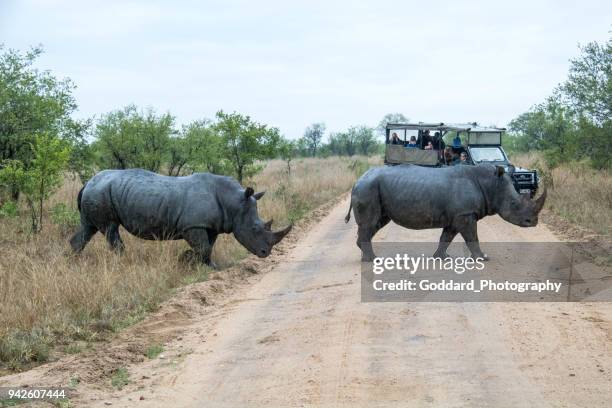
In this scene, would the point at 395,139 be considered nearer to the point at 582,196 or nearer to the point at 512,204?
the point at 582,196

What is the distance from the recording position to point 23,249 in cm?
1243

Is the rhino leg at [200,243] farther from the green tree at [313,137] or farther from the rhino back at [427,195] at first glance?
the green tree at [313,137]

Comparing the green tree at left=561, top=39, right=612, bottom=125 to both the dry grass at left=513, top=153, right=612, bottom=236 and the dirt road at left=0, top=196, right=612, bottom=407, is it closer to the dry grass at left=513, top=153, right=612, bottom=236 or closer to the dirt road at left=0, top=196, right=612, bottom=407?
the dry grass at left=513, top=153, right=612, bottom=236

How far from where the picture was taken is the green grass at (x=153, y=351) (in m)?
6.98

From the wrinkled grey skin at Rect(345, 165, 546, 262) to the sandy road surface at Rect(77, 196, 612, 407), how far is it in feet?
7.80

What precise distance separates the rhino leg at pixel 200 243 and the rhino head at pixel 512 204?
13.9 ft

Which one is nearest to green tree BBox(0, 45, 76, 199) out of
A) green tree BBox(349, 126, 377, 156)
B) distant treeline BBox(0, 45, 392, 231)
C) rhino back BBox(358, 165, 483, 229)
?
distant treeline BBox(0, 45, 392, 231)

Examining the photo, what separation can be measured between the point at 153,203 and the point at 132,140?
10.7m

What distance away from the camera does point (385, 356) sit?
6.59 meters

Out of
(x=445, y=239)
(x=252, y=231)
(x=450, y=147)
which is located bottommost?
(x=445, y=239)

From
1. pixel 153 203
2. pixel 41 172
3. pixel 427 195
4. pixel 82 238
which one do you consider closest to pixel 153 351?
pixel 153 203

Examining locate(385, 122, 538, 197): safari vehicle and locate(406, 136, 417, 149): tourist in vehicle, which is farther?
locate(406, 136, 417, 149): tourist in vehicle

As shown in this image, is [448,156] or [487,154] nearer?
[487,154]

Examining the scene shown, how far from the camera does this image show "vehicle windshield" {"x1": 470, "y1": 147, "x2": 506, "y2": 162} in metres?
21.5
